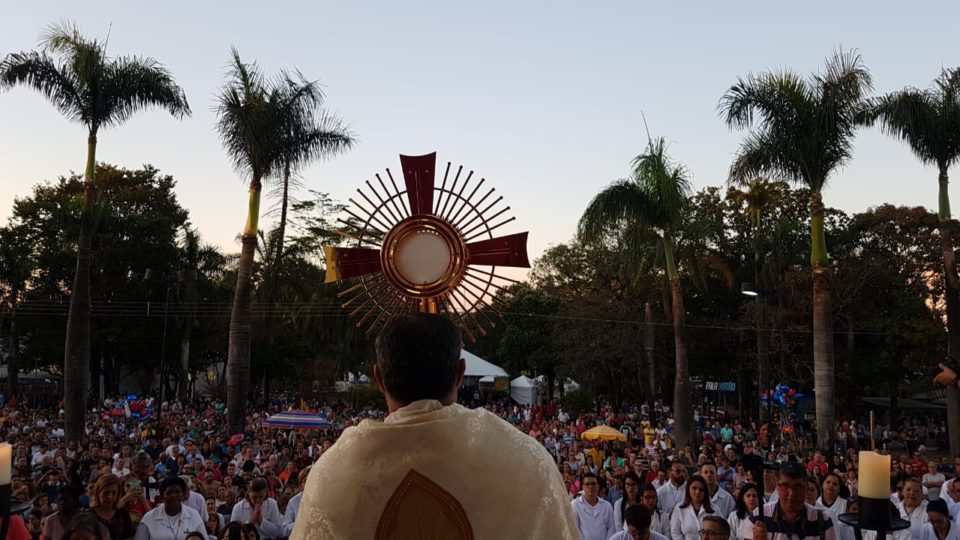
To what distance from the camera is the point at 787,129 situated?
18281 millimetres

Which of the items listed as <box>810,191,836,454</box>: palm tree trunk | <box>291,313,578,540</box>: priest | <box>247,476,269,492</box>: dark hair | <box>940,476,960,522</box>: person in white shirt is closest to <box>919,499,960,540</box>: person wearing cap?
<box>940,476,960,522</box>: person in white shirt

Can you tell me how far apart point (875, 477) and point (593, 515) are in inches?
230

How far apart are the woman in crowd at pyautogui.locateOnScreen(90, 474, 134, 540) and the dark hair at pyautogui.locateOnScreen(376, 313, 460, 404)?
579 cm

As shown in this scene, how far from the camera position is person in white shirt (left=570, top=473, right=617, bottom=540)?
9.22 meters

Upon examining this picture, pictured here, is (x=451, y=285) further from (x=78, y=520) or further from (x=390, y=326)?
(x=390, y=326)

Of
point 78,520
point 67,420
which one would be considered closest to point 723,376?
point 67,420

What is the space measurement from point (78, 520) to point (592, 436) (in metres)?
16.2

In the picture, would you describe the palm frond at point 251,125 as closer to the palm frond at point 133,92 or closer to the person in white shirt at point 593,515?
the palm frond at point 133,92

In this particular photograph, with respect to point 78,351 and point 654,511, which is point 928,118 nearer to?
point 654,511

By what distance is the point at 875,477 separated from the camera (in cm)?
373

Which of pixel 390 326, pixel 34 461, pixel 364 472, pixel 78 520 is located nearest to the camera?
pixel 364 472

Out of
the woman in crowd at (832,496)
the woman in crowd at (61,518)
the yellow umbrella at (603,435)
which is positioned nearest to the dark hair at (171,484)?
the woman in crowd at (61,518)

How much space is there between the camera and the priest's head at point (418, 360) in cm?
251

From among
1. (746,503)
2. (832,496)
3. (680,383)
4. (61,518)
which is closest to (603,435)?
(680,383)
